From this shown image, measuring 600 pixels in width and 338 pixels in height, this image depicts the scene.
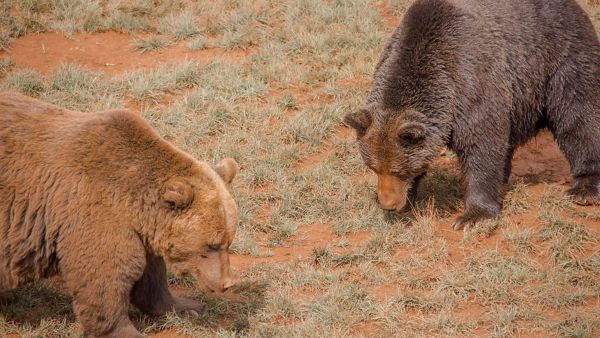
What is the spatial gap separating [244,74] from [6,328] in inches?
221

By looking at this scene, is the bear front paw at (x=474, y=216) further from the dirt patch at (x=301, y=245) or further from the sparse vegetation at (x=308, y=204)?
the dirt patch at (x=301, y=245)

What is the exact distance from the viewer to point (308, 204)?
28.7 feet

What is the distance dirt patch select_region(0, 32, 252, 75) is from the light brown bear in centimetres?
514

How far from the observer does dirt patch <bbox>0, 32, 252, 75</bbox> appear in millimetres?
11094

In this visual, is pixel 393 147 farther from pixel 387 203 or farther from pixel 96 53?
pixel 96 53

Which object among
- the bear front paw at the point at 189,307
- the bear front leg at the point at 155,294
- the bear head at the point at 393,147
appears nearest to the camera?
the bear front leg at the point at 155,294

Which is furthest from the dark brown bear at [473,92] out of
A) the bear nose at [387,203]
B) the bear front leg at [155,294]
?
the bear front leg at [155,294]

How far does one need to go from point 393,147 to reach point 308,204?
1290 millimetres

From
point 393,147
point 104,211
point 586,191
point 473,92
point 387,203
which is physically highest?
point 104,211

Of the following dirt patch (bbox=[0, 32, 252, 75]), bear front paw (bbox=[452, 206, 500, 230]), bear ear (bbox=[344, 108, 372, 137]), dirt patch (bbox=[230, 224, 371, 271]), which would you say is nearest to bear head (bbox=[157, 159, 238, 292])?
dirt patch (bbox=[230, 224, 371, 271])

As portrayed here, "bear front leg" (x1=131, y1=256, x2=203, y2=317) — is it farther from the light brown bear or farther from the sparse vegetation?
the light brown bear

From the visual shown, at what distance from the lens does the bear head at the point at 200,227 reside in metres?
5.83

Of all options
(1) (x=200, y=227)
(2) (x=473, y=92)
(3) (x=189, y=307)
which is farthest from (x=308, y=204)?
(1) (x=200, y=227)

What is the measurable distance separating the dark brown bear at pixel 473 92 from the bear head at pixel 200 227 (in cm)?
253
